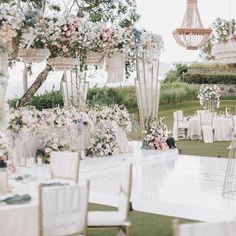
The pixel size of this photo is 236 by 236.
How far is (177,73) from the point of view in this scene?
25469 mm

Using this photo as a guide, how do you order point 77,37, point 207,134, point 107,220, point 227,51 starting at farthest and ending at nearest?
point 207,134
point 227,51
point 77,37
point 107,220

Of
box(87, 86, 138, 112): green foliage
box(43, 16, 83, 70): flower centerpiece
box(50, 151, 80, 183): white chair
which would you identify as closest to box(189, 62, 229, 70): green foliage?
box(87, 86, 138, 112): green foliage

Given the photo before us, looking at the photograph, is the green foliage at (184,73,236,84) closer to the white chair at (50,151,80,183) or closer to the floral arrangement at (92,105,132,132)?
the floral arrangement at (92,105,132,132)

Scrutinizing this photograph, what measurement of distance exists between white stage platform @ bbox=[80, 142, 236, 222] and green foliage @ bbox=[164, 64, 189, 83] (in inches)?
531

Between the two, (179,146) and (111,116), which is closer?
(111,116)

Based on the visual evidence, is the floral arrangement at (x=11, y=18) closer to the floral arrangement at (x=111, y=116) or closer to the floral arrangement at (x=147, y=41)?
the floral arrangement at (x=111, y=116)

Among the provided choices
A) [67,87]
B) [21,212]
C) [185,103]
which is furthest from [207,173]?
[185,103]

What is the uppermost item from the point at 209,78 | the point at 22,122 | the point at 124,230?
the point at 209,78

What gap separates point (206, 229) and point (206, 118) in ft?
41.9

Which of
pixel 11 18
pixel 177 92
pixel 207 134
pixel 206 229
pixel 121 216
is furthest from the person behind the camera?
pixel 177 92

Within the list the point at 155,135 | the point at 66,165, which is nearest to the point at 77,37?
the point at 155,135

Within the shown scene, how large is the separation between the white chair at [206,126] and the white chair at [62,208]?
1135 cm

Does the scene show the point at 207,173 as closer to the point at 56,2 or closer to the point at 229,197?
the point at 229,197

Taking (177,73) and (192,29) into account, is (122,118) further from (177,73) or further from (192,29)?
(177,73)
